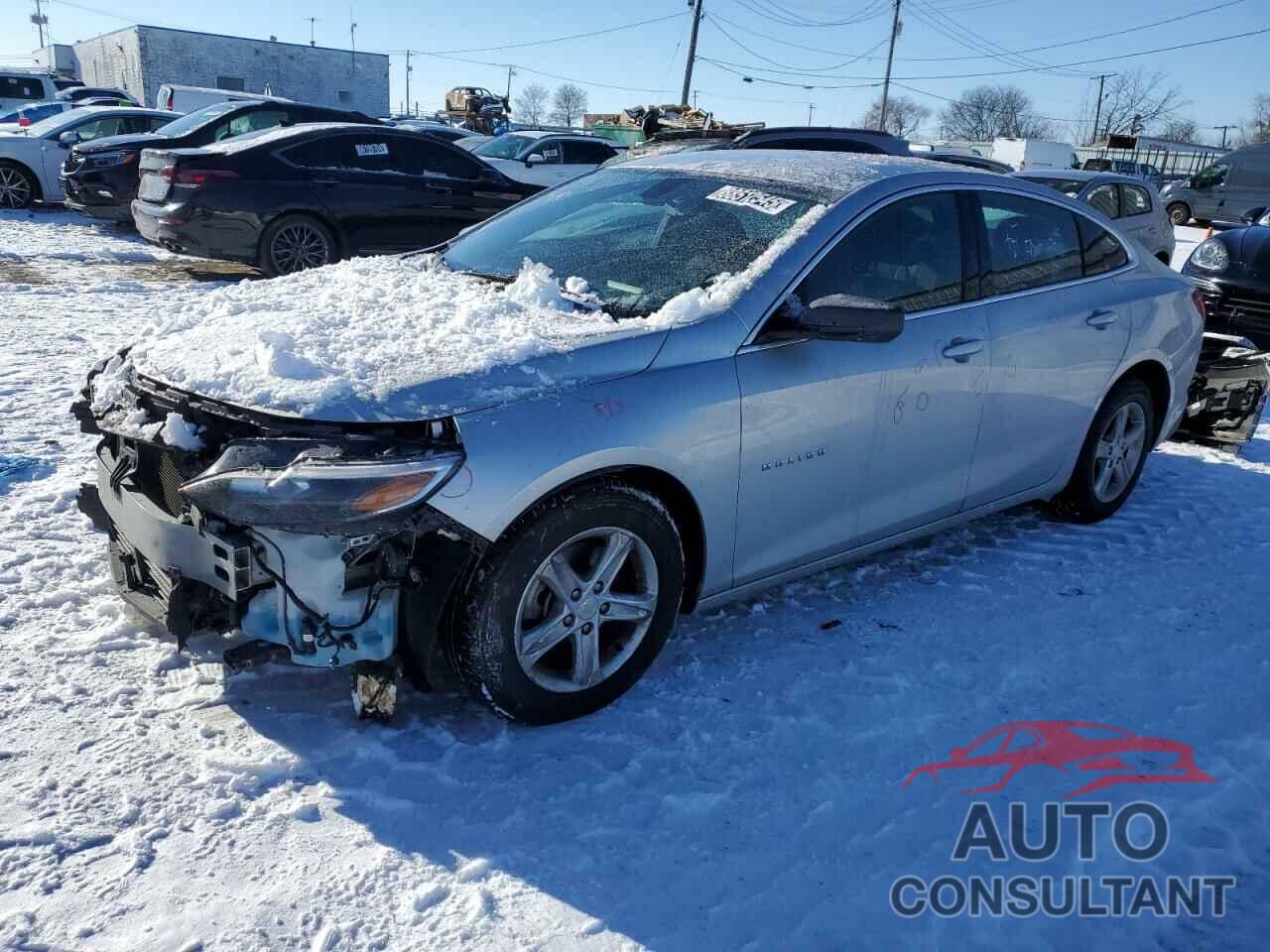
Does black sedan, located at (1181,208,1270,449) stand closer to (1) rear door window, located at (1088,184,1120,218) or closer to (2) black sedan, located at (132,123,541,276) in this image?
(1) rear door window, located at (1088,184,1120,218)

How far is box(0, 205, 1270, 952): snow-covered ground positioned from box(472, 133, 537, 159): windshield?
13.2m

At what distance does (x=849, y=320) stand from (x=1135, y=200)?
10.4m

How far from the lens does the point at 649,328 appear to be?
3.08 m

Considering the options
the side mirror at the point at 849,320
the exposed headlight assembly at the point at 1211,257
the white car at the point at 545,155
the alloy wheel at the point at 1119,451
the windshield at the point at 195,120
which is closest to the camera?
the side mirror at the point at 849,320

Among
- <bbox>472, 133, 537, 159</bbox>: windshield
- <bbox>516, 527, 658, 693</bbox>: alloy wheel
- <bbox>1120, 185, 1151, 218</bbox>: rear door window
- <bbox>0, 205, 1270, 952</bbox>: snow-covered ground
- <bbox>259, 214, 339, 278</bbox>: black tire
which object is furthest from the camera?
<bbox>472, 133, 537, 159</bbox>: windshield

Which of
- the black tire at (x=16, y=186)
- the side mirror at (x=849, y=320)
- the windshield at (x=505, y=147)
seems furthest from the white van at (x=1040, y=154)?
the side mirror at (x=849, y=320)

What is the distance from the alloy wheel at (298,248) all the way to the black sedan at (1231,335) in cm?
753

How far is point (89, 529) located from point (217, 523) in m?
1.81

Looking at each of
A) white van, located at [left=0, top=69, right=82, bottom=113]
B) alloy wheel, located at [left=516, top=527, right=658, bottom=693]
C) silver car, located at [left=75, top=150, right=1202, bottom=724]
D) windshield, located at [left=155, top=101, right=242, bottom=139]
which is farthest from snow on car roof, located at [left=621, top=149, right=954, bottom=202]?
white van, located at [left=0, top=69, right=82, bottom=113]

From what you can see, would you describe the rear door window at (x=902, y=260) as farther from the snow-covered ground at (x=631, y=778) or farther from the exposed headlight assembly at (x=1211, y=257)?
the exposed headlight assembly at (x=1211, y=257)

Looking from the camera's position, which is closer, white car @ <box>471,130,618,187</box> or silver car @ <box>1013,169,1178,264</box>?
silver car @ <box>1013,169,1178,264</box>

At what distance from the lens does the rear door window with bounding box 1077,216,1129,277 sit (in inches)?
180

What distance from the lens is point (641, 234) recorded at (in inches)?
146

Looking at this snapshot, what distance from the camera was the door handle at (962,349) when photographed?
376 centimetres
